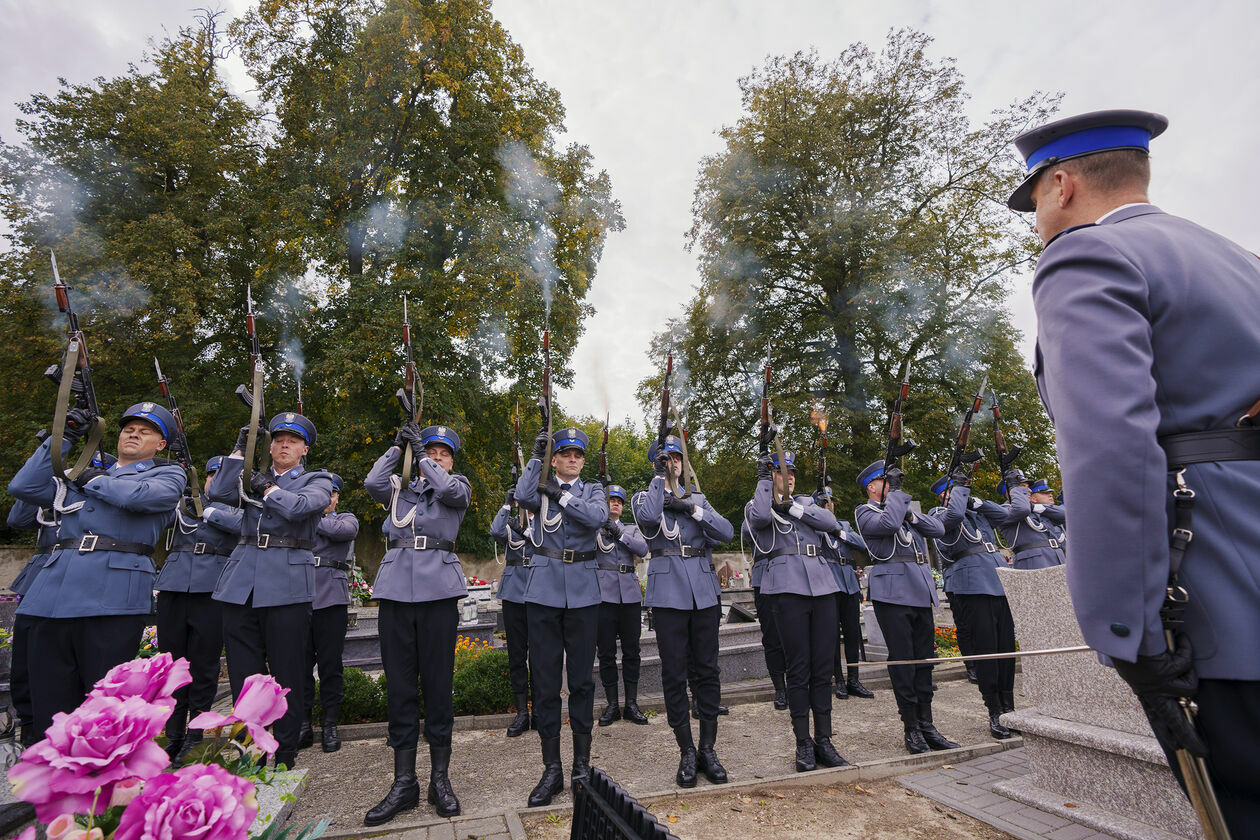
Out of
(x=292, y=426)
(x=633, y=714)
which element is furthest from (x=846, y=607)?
(x=292, y=426)

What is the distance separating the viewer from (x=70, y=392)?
4707mm

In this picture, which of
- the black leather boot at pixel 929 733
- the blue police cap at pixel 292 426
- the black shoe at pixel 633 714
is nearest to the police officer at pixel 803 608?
the black leather boot at pixel 929 733

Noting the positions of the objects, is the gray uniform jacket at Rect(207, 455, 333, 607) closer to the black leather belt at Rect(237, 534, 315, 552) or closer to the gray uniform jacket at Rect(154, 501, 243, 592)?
the black leather belt at Rect(237, 534, 315, 552)

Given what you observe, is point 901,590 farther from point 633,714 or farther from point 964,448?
point 633,714

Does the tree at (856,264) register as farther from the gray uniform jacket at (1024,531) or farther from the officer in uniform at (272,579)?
the officer in uniform at (272,579)

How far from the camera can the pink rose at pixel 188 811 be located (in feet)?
4.16

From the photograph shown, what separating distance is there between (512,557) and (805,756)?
3.86m

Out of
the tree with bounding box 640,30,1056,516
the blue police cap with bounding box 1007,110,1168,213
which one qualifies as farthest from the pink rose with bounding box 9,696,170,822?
the tree with bounding box 640,30,1056,516

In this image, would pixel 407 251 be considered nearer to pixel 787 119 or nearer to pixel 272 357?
pixel 272 357

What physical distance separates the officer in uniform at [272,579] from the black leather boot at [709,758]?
10.4 feet

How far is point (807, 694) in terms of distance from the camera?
5.54 meters

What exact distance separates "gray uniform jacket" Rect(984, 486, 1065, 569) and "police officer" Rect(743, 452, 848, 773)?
128 inches

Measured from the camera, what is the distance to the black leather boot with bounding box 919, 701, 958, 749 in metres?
5.96

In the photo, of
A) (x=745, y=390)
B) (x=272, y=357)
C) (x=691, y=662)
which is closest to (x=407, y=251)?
(x=272, y=357)
